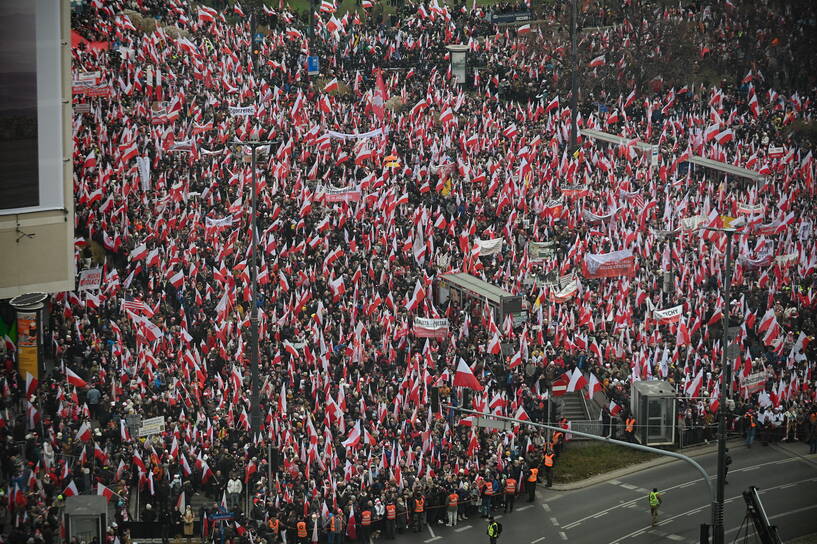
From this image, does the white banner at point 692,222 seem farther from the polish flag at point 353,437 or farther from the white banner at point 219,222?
the polish flag at point 353,437

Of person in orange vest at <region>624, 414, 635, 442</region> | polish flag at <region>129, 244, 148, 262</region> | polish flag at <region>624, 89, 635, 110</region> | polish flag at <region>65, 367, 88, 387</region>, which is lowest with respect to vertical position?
person in orange vest at <region>624, 414, 635, 442</region>

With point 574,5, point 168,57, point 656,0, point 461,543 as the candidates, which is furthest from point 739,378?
point 656,0

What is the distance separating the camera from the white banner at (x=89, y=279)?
41.8 metres

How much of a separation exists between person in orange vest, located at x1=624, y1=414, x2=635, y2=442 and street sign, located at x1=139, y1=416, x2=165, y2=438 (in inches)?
594

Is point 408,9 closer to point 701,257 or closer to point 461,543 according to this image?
point 701,257

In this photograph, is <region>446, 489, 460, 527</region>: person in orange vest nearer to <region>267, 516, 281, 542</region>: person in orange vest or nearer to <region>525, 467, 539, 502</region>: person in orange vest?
<region>525, 467, 539, 502</region>: person in orange vest

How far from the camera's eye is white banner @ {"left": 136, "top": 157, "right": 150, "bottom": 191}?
4991 cm

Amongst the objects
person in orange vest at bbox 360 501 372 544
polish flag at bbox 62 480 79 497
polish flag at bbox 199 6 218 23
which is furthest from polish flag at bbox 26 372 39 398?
polish flag at bbox 199 6 218 23

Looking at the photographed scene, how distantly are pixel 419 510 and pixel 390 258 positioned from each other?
14153mm

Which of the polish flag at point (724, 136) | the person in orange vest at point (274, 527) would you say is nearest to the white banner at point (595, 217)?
the polish flag at point (724, 136)

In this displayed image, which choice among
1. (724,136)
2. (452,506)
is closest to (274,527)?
(452,506)

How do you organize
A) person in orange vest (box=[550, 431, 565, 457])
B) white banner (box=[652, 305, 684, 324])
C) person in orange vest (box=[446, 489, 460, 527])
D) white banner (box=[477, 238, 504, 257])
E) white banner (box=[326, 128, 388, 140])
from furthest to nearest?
white banner (box=[326, 128, 388, 140]), white banner (box=[477, 238, 504, 257]), white banner (box=[652, 305, 684, 324]), person in orange vest (box=[550, 431, 565, 457]), person in orange vest (box=[446, 489, 460, 527])

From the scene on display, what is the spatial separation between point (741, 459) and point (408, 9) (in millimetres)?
39220

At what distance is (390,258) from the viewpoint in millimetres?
49156
